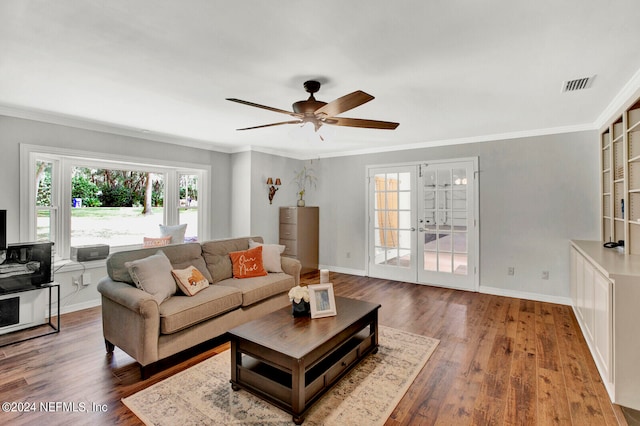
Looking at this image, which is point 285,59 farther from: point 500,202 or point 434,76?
point 500,202

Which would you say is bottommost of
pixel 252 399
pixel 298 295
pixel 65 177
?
pixel 252 399

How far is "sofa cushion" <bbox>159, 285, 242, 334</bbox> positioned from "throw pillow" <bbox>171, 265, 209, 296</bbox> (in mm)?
52

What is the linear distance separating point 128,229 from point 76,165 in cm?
111

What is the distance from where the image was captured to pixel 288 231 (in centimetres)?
598

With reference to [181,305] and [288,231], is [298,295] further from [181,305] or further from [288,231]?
[288,231]

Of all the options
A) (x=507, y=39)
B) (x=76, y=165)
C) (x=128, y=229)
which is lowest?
(x=128, y=229)

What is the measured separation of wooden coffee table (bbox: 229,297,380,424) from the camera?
196 cm

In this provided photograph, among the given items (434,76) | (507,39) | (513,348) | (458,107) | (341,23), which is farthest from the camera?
(458,107)

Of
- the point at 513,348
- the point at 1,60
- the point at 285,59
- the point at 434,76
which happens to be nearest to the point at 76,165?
the point at 1,60

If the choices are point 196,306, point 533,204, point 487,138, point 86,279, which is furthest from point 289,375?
point 487,138

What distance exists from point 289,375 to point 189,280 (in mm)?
1374

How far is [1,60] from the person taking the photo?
2.29m

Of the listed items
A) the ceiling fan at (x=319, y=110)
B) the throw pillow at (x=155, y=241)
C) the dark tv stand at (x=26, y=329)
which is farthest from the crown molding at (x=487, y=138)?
the dark tv stand at (x=26, y=329)

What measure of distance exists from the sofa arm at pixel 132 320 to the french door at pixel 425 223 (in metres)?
4.02
